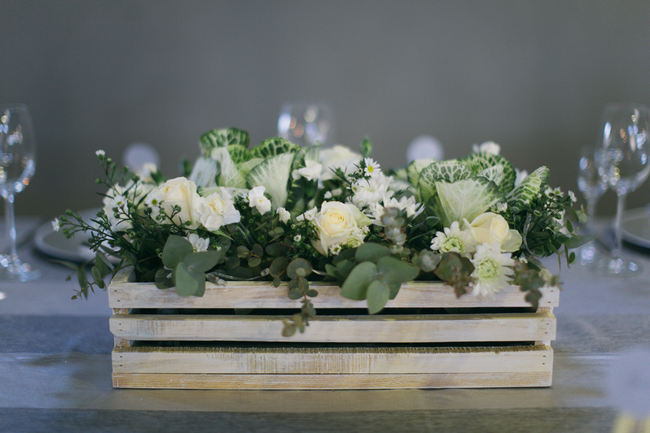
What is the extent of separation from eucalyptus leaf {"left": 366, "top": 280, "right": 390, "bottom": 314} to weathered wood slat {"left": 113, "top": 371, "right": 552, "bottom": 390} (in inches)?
3.6

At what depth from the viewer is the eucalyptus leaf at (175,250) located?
651 millimetres

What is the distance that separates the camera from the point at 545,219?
72cm

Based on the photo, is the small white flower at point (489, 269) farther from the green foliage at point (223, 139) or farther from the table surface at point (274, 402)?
the green foliage at point (223, 139)

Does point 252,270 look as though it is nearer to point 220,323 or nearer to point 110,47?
point 220,323

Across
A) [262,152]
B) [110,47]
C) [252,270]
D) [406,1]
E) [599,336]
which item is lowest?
[599,336]

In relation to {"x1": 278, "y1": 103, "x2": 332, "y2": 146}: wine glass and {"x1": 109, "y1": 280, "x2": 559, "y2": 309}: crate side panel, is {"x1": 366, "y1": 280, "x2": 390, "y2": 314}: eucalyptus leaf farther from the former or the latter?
{"x1": 278, "y1": 103, "x2": 332, "y2": 146}: wine glass

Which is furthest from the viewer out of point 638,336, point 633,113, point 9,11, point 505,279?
point 9,11

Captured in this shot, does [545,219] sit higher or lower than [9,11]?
lower

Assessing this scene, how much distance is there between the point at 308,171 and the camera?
2.46 feet

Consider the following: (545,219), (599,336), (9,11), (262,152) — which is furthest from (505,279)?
(9,11)

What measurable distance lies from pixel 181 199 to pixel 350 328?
0.23m

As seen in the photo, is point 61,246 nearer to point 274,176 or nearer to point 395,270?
point 274,176

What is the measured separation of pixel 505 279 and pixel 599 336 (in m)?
0.25

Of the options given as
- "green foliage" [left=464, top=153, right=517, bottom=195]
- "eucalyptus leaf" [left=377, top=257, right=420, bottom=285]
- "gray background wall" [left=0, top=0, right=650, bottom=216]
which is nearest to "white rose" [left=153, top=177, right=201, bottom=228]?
"eucalyptus leaf" [left=377, top=257, right=420, bottom=285]
